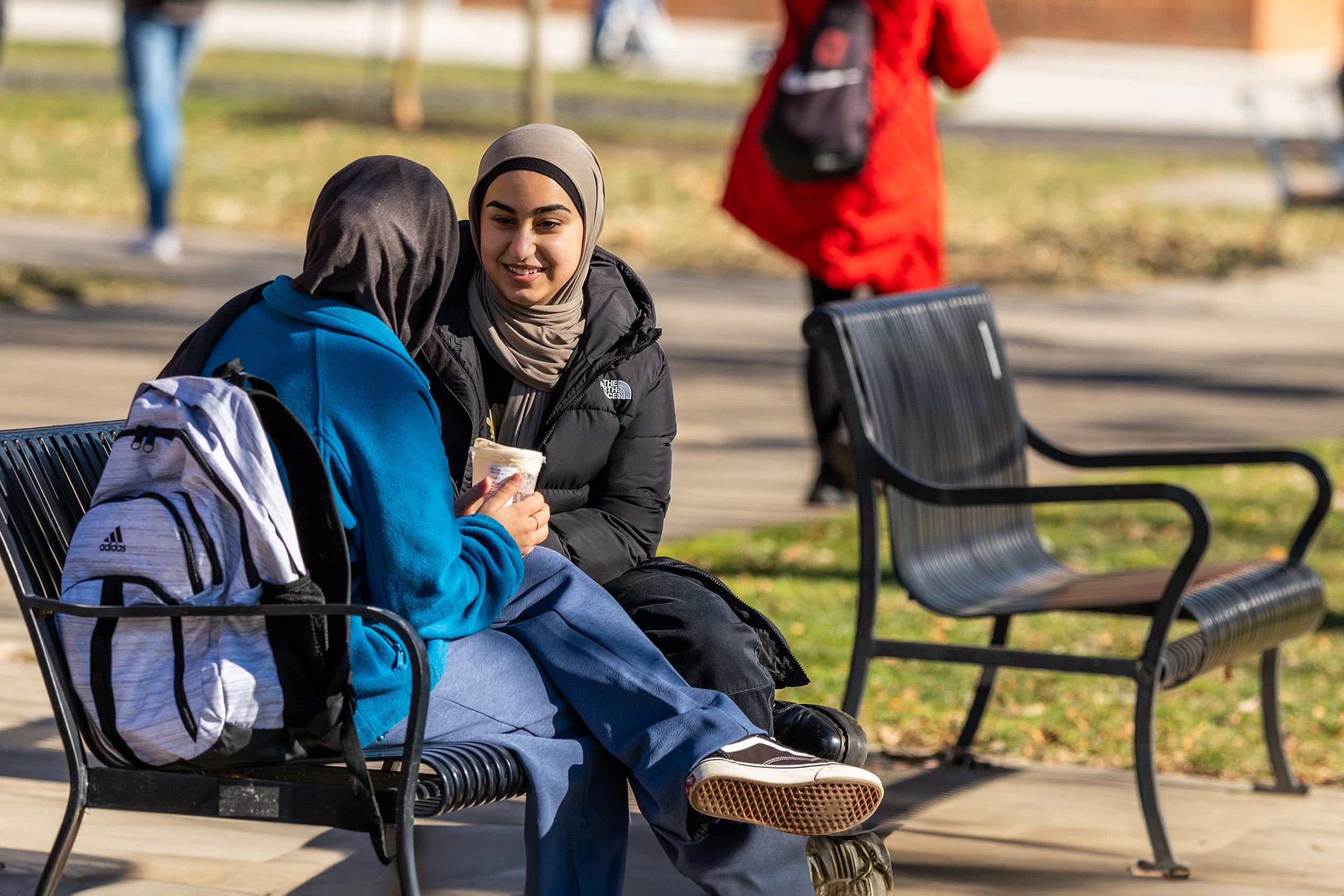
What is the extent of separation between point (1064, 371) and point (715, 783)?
7.83 metres

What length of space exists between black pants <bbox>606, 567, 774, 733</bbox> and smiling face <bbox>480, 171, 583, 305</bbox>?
59cm

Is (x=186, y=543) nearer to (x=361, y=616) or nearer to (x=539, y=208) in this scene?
(x=361, y=616)

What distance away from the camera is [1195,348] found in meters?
11.4

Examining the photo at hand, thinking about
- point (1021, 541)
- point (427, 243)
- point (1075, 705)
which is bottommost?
point (1075, 705)

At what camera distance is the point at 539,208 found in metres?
3.63

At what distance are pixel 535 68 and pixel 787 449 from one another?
32.7 ft

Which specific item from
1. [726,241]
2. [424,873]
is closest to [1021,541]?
[424,873]

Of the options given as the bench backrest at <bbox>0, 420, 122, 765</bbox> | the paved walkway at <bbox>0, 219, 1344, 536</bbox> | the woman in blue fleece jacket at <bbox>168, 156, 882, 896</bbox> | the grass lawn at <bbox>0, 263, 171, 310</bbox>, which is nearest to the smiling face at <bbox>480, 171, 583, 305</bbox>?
the woman in blue fleece jacket at <bbox>168, 156, 882, 896</bbox>

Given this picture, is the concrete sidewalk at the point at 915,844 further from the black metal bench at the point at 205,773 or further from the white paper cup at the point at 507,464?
the white paper cup at the point at 507,464

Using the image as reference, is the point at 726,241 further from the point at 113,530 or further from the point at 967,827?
the point at 113,530

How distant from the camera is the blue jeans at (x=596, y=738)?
3.15 meters

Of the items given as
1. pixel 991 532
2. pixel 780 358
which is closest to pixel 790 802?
pixel 991 532

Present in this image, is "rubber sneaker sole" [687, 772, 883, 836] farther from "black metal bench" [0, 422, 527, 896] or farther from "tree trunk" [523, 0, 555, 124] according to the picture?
"tree trunk" [523, 0, 555, 124]

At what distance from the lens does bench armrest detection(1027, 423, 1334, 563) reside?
452 cm
